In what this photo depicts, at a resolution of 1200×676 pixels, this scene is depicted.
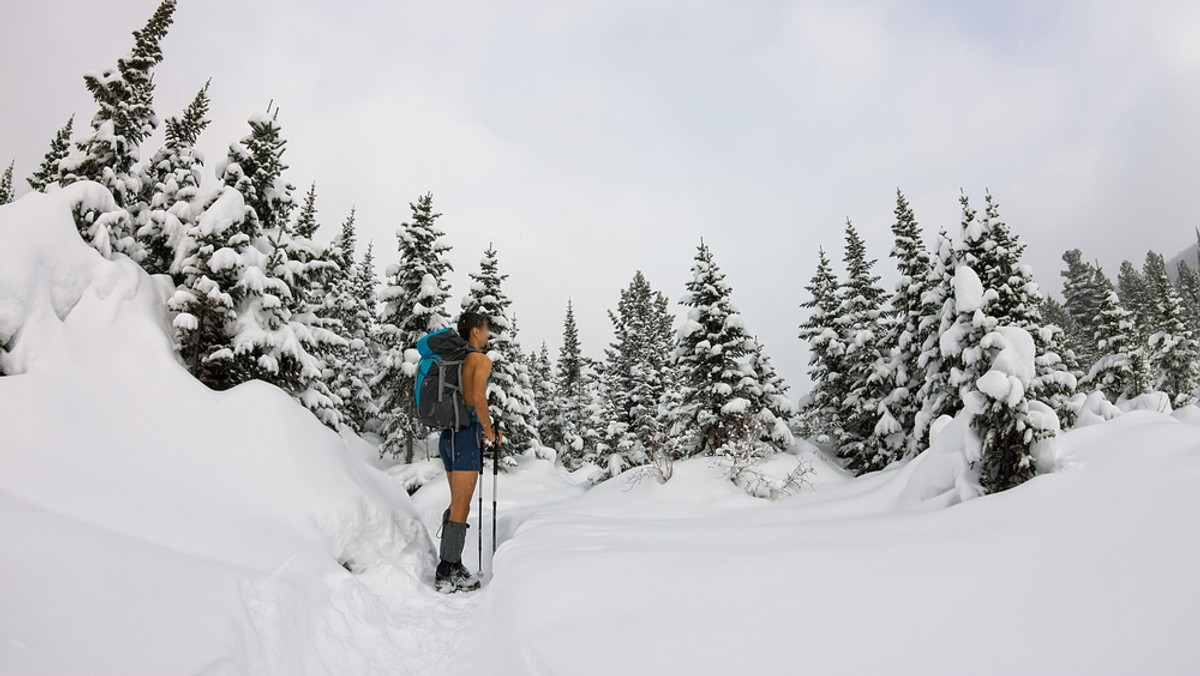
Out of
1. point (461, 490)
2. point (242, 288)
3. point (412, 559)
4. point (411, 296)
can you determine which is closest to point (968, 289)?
point (461, 490)

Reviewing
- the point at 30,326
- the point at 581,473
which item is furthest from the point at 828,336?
the point at 30,326

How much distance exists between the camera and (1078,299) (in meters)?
45.9

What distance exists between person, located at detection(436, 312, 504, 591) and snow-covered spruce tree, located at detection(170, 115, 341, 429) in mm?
6876

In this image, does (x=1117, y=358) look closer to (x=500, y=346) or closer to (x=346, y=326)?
(x=500, y=346)

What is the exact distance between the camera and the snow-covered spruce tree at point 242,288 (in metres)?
10.3

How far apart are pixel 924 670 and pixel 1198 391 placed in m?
43.9

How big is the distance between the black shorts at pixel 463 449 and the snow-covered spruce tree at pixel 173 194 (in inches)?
388

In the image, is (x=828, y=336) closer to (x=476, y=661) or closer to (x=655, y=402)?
(x=655, y=402)

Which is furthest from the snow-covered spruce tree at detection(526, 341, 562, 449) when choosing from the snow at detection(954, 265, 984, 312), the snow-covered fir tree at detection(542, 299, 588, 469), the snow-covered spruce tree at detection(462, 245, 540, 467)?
the snow at detection(954, 265, 984, 312)

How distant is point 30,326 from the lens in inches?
180

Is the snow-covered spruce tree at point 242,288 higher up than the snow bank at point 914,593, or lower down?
higher up

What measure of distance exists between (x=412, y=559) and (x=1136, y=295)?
216ft

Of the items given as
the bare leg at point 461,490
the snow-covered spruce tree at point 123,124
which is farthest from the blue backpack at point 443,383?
the snow-covered spruce tree at point 123,124

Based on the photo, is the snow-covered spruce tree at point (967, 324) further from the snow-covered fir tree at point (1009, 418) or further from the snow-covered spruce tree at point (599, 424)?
the snow-covered spruce tree at point (599, 424)
